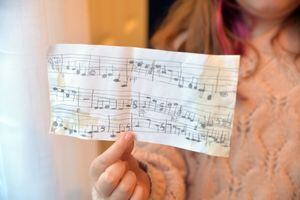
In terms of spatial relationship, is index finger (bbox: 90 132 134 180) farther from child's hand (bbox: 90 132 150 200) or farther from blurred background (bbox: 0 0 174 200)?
blurred background (bbox: 0 0 174 200)

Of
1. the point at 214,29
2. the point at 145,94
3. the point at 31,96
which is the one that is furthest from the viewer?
the point at 214,29

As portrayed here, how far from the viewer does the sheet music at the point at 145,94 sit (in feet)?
1.55

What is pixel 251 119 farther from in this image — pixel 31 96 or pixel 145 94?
pixel 31 96

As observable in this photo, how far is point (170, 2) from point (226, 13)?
0.19 m

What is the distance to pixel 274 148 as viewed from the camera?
26.2 inches

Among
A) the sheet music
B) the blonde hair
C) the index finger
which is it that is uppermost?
the blonde hair

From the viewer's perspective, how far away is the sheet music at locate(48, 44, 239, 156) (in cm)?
47

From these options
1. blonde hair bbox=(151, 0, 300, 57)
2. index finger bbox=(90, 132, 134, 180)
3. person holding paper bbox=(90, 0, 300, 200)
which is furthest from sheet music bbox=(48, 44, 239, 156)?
blonde hair bbox=(151, 0, 300, 57)

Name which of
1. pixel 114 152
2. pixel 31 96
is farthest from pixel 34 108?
pixel 114 152

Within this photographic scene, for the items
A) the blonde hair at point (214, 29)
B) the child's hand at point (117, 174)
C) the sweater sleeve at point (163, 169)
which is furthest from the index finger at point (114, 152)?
the blonde hair at point (214, 29)

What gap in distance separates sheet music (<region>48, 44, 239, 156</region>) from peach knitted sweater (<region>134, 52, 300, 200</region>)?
7.1 inches

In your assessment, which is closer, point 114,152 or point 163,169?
point 114,152

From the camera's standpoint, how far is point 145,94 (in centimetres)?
49

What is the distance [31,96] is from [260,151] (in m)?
0.39
